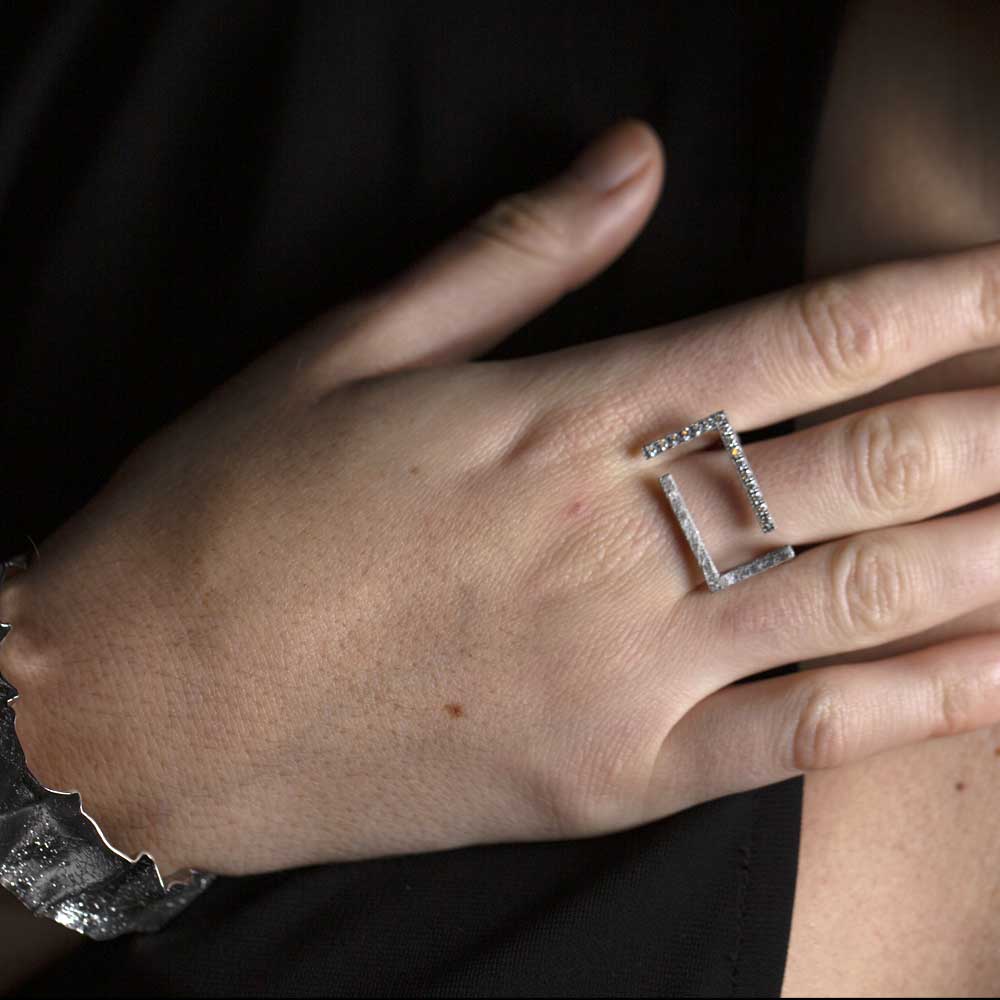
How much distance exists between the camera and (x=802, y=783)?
101cm

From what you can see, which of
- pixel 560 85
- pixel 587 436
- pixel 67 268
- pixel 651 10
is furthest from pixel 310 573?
pixel 651 10

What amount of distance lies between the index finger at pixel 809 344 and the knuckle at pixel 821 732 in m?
0.25

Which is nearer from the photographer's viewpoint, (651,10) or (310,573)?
(310,573)

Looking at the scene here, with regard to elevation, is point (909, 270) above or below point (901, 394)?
A: above

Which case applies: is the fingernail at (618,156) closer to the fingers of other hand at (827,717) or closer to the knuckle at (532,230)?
the knuckle at (532,230)

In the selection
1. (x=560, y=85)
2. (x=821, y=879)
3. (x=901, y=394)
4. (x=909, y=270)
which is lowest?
(x=821, y=879)

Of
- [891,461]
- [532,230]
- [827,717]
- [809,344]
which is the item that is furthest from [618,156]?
[827,717]

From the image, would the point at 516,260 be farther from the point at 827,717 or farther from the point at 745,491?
the point at 827,717

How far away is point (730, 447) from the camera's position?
957mm

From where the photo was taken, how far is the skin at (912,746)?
981 mm

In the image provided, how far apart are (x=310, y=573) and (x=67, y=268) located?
456 mm

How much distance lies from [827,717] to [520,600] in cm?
28

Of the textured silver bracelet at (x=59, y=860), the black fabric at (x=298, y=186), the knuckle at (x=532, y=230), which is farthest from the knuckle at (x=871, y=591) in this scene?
the textured silver bracelet at (x=59, y=860)

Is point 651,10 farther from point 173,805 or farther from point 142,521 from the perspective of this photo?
point 173,805
